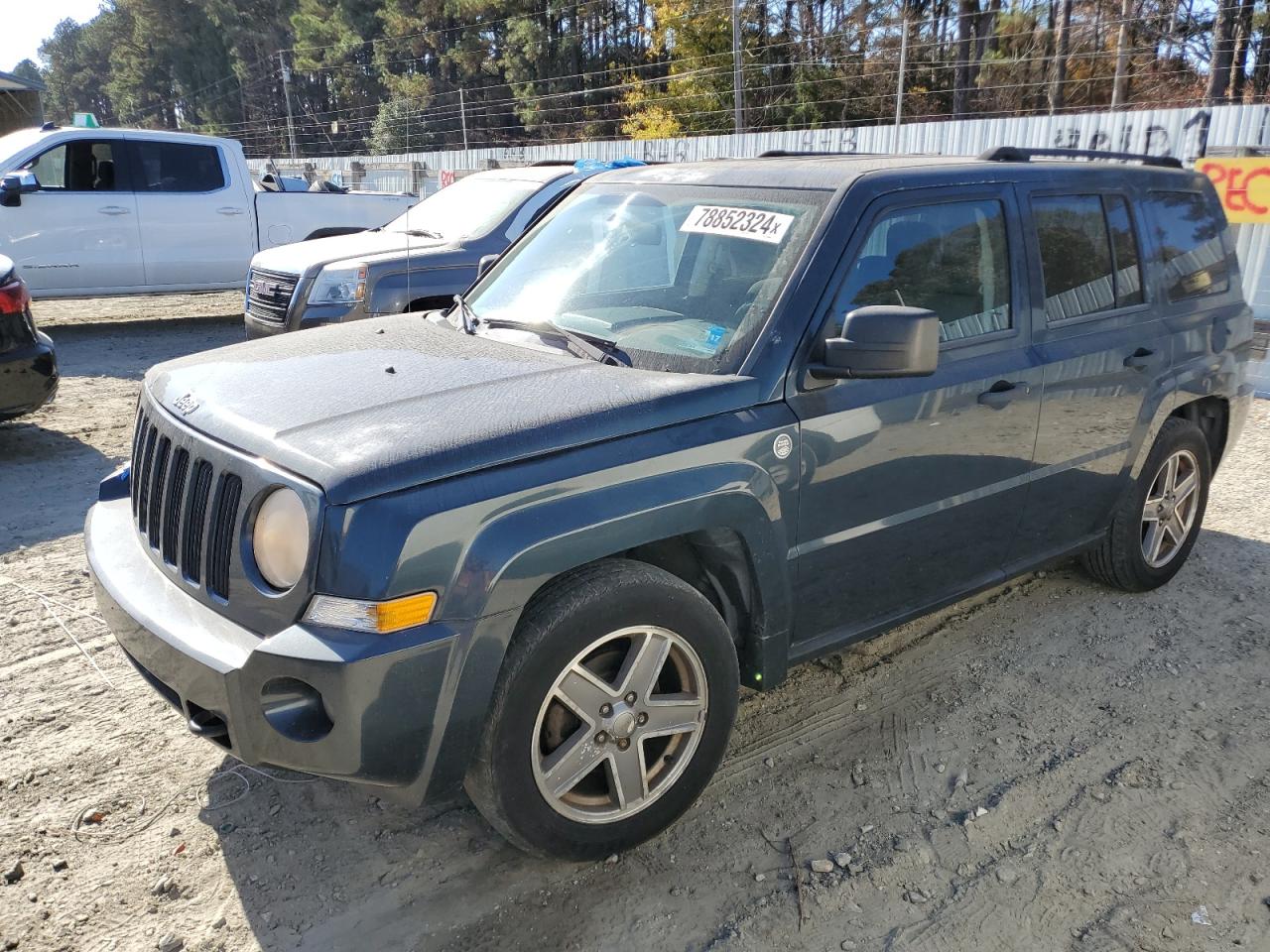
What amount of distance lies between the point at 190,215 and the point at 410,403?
9.98m

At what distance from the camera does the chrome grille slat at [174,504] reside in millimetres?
2766

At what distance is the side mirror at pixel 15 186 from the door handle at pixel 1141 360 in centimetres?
A: 1026

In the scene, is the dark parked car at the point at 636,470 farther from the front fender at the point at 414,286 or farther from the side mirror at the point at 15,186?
the side mirror at the point at 15,186

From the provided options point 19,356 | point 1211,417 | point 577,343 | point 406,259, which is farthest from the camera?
point 406,259

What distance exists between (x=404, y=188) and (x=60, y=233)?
1383cm

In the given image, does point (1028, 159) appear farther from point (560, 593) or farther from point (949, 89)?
point (949, 89)

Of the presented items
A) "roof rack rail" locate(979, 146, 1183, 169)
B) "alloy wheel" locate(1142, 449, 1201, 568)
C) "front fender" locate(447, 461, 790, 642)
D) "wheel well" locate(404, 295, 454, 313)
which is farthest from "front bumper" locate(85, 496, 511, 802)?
"wheel well" locate(404, 295, 454, 313)

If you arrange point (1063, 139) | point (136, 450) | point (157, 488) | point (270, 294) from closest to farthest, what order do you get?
point (157, 488)
point (136, 450)
point (270, 294)
point (1063, 139)

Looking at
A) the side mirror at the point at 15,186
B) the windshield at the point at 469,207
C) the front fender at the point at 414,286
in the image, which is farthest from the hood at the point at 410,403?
the side mirror at the point at 15,186

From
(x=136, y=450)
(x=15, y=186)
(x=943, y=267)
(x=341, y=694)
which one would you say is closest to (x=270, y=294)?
(x=15, y=186)

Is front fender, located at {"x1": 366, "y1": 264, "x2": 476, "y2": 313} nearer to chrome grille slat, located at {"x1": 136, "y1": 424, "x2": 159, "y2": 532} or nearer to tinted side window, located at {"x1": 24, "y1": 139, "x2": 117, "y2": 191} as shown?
chrome grille slat, located at {"x1": 136, "y1": 424, "x2": 159, "y2": 532}

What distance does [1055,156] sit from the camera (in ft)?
14.1

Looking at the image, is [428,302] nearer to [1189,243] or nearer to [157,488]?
[157,488]

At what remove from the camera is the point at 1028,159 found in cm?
399
